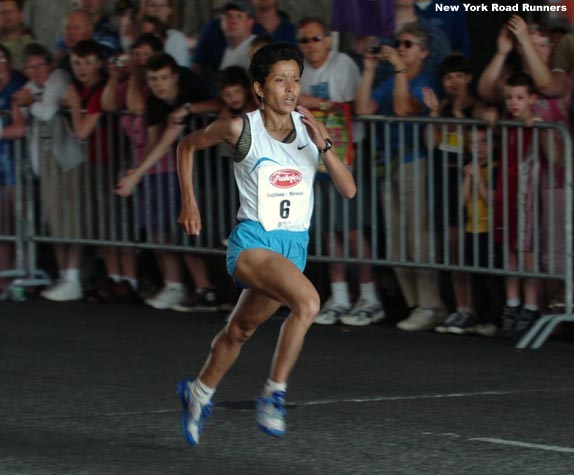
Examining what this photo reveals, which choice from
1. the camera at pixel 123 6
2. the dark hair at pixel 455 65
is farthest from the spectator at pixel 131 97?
the dark hair at pixel 455 65

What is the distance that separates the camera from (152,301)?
12.0 metres

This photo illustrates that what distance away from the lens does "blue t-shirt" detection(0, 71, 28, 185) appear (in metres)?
12.8

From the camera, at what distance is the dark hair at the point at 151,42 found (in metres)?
12.0

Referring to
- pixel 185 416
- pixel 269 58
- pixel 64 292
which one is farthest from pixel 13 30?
pixel 185 416

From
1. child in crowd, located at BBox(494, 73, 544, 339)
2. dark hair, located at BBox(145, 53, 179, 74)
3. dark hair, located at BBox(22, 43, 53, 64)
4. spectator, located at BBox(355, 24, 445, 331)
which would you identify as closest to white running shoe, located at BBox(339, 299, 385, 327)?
spectator, located at BBox(355, 24, 445, 331)

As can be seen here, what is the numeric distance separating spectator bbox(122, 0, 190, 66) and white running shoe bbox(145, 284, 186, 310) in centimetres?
183

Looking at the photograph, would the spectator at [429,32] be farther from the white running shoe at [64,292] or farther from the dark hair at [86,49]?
the white running shoe at [64,292]

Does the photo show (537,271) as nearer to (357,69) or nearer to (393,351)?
(393,351)

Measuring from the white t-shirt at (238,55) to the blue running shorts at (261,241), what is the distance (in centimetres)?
463

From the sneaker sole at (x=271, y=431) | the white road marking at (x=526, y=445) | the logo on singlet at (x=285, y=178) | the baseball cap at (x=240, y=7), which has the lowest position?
the white road marking at (x=526, y=445)

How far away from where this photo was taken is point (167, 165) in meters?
11.9

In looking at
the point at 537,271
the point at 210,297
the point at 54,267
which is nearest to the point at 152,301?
the point at 210,297

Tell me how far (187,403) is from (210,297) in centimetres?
468

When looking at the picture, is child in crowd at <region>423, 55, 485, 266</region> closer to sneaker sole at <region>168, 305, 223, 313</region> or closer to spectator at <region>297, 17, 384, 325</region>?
Answer: spectator at <region>297, 17, 384, 325</region>
